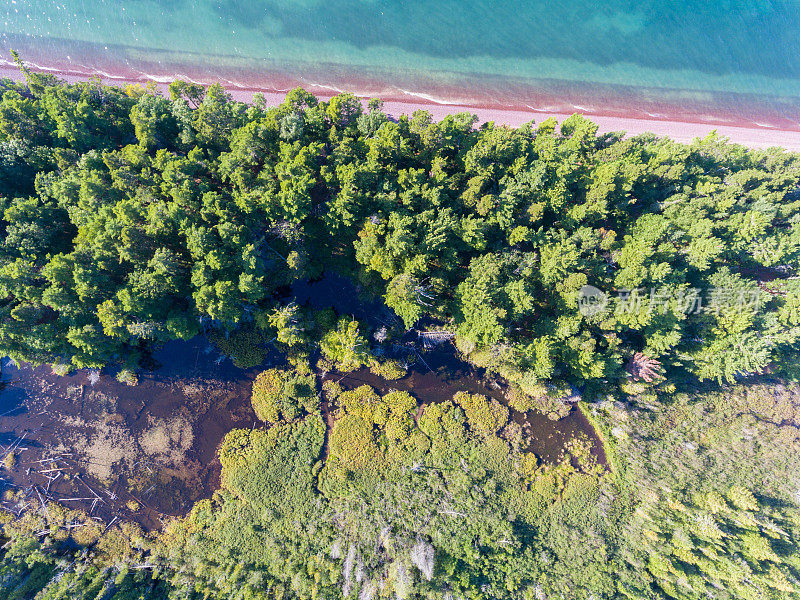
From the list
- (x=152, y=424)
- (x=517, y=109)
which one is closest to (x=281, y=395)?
(x=152, y=424)

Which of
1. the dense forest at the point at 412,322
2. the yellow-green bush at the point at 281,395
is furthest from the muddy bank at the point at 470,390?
the yellow-green bush at the point at 281,395

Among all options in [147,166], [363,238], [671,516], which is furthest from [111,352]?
[671,516]

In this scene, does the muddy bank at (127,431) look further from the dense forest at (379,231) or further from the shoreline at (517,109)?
the shoreline at (517,109)

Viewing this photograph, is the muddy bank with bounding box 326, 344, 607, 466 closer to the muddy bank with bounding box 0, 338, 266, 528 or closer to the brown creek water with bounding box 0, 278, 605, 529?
the brown creek water with bounding box 0, 278, 605, 529

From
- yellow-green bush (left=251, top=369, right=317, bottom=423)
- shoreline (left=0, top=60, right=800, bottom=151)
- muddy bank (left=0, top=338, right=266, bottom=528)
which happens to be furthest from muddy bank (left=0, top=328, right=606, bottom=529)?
shoreline (left=0, top=60, right=800, bottom=151)

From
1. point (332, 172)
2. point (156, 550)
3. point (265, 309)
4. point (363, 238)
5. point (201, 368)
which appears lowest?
Result: point (156, 550)

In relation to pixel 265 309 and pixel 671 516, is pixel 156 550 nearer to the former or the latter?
pixel 265 309

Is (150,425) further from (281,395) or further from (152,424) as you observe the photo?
(281,395)
